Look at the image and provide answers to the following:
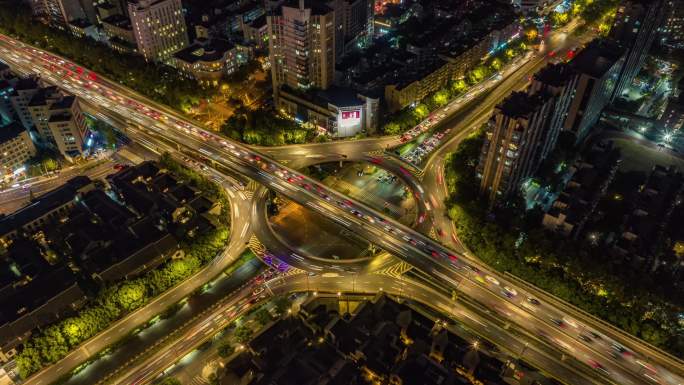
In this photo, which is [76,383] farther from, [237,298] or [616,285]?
[616,285]

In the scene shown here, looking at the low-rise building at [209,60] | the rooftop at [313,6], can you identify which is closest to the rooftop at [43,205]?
the low-rise building at [209,60]

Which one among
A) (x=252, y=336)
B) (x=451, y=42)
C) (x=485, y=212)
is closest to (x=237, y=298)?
(x=252, y=336)

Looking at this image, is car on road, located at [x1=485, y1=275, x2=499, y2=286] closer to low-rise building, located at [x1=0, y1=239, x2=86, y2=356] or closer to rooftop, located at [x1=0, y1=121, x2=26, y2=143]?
low-rise building, located at [x1=0, y1=239, x2=86, y2=356]

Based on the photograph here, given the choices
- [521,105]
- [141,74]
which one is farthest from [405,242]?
[141,74]

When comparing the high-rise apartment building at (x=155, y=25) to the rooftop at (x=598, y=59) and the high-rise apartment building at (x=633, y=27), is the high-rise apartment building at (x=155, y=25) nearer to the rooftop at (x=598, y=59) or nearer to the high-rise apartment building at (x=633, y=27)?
the rooftop at (x=598, y=59)

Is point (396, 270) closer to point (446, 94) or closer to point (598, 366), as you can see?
point (598, 366)
